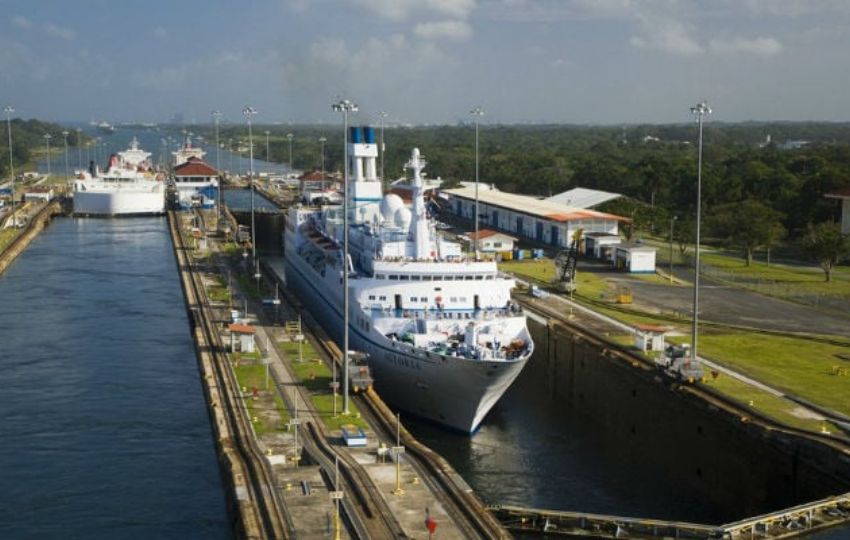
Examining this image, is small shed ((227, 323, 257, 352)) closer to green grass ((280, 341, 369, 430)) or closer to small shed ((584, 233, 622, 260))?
green grass ((280, 341, 369, 430))

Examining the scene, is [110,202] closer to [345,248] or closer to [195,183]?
[195,183]

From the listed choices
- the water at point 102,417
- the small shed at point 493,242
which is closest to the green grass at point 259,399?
the water at point 102,417

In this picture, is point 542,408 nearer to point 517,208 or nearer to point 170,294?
point 170,294

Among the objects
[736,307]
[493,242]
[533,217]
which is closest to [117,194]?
[533,217]

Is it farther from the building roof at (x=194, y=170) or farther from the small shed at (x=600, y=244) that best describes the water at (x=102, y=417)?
the building roof at (x=194, y=170)

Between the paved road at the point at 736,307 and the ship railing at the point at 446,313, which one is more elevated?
the ship railing at the point at 446,313

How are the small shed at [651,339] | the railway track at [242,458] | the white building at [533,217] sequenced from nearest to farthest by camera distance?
the railway track at [242,458]
the small shed at [651,339]
the white building at [533,217]

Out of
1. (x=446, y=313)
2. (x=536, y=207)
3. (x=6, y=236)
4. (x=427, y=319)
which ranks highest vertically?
(x=536, y=207)
